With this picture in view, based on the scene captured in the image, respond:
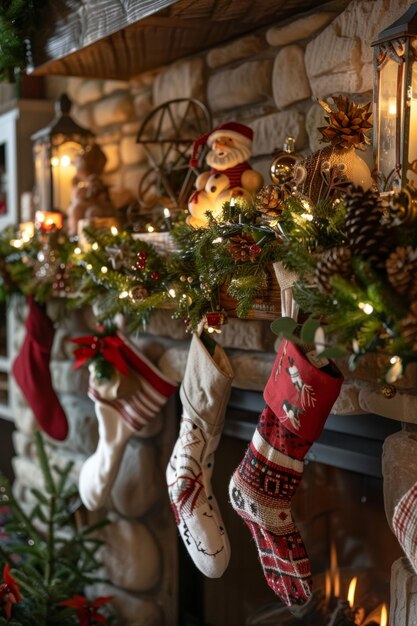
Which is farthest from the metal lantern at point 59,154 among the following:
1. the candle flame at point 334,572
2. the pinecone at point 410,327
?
the pinecone at point 410,327

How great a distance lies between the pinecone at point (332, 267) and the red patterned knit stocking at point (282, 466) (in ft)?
0.84

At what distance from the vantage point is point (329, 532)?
Result: 6.13 feet

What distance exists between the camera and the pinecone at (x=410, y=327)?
3.68 feet

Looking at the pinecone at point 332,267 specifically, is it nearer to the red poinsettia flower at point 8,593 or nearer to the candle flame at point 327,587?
the candle flame at point 327,587

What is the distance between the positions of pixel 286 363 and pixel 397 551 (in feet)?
1.72

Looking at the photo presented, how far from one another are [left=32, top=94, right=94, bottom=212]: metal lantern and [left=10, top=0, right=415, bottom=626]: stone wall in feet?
0.51

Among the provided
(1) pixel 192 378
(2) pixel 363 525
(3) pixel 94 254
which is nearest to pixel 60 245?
(3) pixel 94 254

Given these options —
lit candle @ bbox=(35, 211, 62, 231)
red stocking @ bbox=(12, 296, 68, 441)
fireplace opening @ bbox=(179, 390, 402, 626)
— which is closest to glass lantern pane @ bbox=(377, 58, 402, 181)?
fireplace opening @ bbox=(179, 390, 402, 626)

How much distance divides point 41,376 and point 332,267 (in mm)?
1562

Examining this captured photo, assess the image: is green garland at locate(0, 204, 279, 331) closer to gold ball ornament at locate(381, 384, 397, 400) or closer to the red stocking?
the red stocking

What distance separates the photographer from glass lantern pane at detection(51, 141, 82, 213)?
248 cm

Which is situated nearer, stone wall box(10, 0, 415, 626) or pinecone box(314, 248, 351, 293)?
pinecone box(314, 248, 351, 293)

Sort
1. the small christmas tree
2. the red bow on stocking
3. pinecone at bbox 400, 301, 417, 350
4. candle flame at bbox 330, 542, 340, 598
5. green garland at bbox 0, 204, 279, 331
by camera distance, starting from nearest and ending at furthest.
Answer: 1. pinecone at bbox 400, 301, 417, 350
2. green garland at bbox 0, 204, 279, 331
3. candle flame at bbox 330, 542, 340, 598
4. the red bow on stocking
5. the small christmas tree

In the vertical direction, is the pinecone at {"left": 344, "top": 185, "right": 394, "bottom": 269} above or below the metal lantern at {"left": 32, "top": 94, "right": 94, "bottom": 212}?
below
